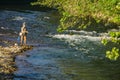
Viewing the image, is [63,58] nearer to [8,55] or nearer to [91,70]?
[91,70]

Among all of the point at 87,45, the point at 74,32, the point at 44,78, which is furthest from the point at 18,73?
the point at 74,32

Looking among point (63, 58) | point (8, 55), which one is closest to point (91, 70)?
point (63, 58)

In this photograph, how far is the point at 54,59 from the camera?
3025 cm

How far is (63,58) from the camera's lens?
101ft

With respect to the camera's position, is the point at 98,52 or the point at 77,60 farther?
the point at 98,52

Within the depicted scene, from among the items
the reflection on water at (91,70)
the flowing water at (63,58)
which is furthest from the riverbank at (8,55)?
the reflection on water at (91,70)

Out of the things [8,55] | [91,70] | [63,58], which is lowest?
[91,70]

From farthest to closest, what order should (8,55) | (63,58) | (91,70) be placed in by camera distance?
1. (63,58)
2. (8,55)
3. (91,70)

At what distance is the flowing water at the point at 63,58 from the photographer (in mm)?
25516

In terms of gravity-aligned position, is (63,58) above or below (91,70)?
above

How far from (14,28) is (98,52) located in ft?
56.9

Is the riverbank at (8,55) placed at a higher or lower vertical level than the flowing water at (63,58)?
higher

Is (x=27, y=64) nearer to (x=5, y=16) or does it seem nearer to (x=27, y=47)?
(x=27, y=47)

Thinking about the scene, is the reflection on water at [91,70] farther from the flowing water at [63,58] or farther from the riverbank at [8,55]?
the riverbank at [8,55]
